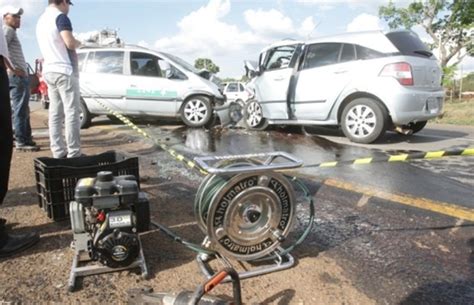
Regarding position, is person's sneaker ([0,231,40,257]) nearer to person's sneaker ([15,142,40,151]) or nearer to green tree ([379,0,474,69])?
person's sneaker ([15,142,40,151])

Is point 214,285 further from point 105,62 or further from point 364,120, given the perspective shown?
point 105,62

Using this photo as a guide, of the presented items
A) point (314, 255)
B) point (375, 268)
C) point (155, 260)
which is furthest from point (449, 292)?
point (155, 260)

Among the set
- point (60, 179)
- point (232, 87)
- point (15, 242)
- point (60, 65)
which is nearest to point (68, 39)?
point (60, 65)

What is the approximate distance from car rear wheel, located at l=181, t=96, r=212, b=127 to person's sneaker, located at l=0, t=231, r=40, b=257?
22.2 feet

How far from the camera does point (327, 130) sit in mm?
9023

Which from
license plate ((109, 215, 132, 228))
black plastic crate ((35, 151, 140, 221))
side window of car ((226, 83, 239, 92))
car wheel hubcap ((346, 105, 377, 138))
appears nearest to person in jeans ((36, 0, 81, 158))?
black plastic crate ((35, 151, 140, 221))

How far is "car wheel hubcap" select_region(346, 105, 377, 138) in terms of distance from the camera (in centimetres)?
700

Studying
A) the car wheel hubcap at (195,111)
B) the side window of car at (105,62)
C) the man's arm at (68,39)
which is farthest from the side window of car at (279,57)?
the man's arm at (68,39)

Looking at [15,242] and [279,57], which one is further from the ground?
[279,57]

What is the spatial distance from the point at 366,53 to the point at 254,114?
9.67ft

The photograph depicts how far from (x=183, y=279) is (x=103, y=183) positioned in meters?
0.76

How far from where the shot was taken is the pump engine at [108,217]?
232 cm

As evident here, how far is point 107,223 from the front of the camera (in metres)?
2.32

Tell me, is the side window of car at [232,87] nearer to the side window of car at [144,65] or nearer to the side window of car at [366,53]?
the side window of car at [144,65]
